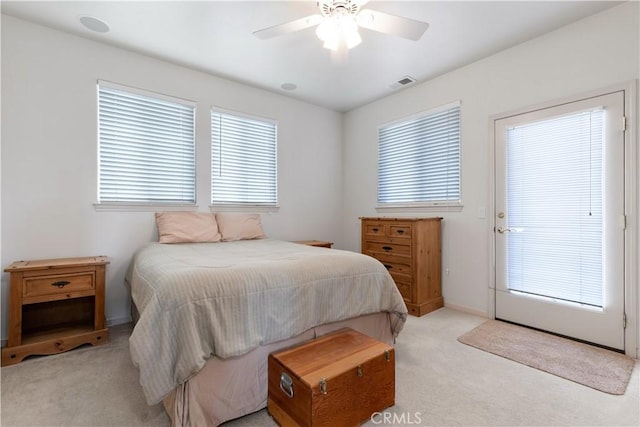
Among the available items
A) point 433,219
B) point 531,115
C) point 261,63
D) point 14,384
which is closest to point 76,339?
point 14,384

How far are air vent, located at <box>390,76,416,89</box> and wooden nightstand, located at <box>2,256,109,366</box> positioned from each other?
361 centimetres

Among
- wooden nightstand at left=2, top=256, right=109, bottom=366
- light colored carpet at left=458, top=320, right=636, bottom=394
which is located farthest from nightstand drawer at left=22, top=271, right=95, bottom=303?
light colored carpet at left=458, top=320, right=636, bottom=394

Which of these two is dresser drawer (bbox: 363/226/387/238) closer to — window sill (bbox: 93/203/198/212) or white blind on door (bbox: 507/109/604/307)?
white blind on door (bbox: 507/109/604/307)

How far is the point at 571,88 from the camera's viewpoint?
254cm

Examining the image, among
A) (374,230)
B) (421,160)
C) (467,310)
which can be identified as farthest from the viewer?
(421,160)

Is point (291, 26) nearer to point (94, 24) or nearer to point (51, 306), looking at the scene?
point (94, 24)

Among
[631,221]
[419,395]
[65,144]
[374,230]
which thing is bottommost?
[419,395]

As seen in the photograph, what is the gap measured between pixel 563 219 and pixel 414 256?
4.32 ft

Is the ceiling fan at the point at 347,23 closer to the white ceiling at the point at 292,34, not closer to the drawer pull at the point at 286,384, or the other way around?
the white ceiling at the point at 292,34

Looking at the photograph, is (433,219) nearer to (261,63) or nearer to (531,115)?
(531,115)

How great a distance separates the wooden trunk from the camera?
52.2 inches

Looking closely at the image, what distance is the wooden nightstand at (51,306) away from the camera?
2.13 m

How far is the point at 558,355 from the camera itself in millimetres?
2230

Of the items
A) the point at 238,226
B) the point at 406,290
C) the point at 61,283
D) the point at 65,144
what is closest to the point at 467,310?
the point at 406,290
